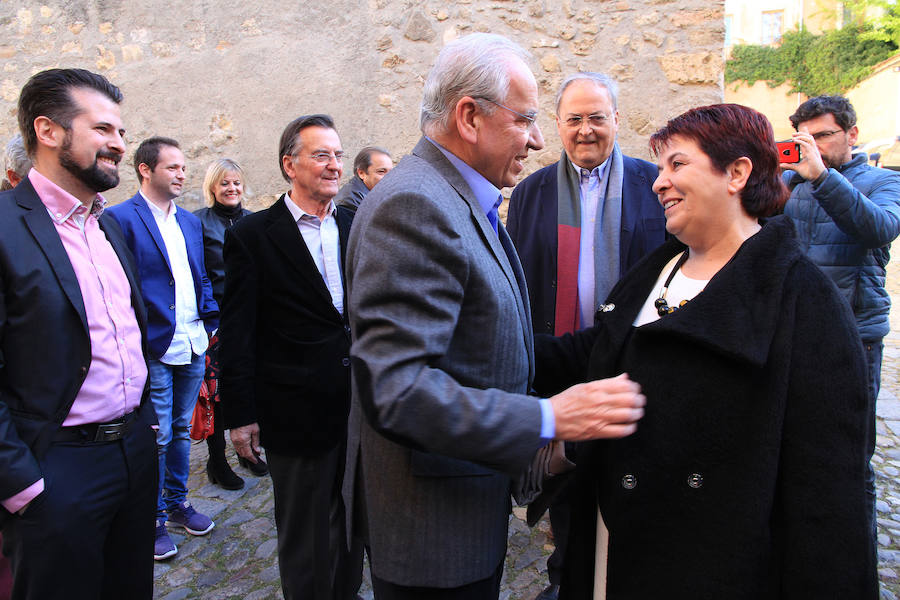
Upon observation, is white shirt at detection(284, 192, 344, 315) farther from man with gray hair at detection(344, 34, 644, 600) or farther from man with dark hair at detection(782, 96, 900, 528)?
man with dark hair at detection(782, 96, 900, 528)

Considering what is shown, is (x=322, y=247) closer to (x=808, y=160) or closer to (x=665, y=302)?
(x=665, y=302)

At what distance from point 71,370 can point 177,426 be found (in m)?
1.86

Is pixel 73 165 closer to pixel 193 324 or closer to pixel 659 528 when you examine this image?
pixel 193 324

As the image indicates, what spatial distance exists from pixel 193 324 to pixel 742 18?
1351 inches

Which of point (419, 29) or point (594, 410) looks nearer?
point (594, 410)

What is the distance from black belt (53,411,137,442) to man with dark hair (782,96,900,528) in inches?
120

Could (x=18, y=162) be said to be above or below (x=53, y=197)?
above

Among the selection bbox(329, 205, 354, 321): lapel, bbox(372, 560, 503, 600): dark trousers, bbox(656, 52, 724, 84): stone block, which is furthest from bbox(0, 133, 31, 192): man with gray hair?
bbox(656, 52, 724, 84): stone block

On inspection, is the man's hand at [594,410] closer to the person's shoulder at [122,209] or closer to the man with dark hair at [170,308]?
the man with dark hair at [170,308]

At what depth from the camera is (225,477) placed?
395 cm

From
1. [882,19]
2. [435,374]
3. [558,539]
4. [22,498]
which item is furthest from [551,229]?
[882,19]

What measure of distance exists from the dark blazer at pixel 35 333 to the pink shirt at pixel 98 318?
6 cm

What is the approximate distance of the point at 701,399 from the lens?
1.37 metres

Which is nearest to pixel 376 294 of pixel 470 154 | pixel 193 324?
pixel 470 154
